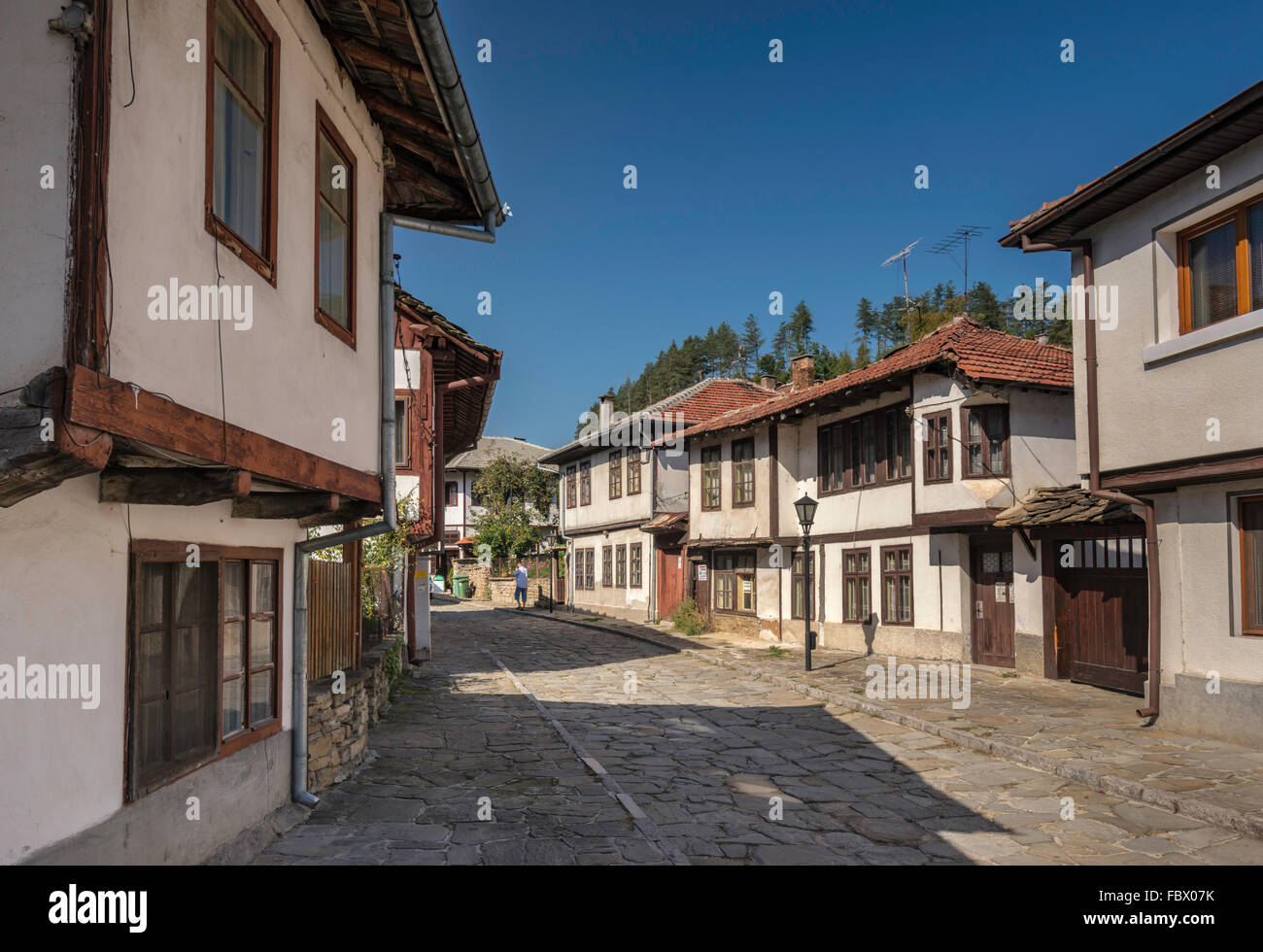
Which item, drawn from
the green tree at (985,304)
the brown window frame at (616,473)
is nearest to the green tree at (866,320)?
the green tree at (985,304)

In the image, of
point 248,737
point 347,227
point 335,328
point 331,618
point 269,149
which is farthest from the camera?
point 331,618

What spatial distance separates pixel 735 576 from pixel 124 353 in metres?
21.5

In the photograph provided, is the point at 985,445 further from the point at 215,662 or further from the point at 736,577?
the point at 215,662

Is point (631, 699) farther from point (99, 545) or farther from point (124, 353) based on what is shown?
point (124, 353)

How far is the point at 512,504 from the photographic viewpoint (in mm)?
46438

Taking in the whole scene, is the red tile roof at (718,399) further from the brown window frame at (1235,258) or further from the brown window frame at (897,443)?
the brown window frame at (1235,258)

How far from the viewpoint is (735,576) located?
79.8 ft

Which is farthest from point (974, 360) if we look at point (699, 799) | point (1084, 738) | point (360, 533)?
point (360, 533)

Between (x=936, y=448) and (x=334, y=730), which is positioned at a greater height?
(x=936, y=448)

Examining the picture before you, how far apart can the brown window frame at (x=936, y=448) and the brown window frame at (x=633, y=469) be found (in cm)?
1413

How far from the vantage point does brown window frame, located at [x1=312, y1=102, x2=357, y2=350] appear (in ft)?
21.2

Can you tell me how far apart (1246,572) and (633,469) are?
22247mm

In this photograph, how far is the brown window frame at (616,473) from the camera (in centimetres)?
3206
